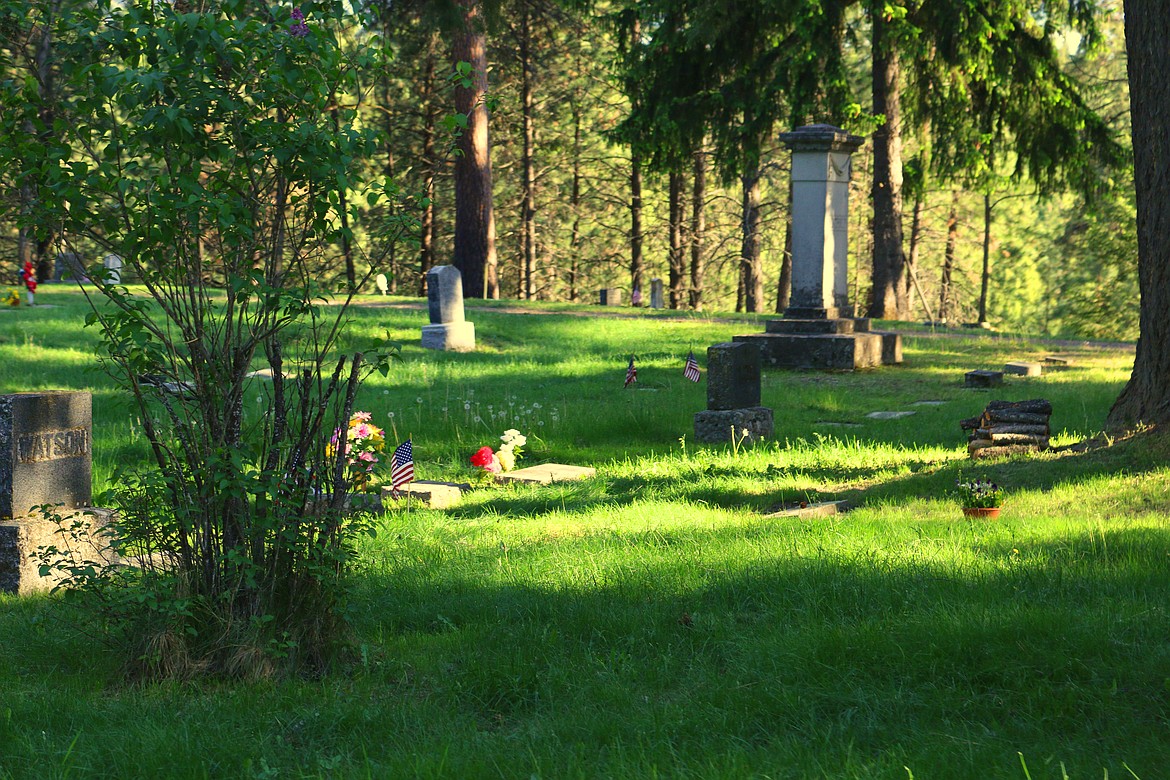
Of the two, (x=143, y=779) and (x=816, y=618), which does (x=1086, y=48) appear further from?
(x=143, y=779)

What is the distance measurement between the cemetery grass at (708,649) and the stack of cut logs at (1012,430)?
81 centimetres

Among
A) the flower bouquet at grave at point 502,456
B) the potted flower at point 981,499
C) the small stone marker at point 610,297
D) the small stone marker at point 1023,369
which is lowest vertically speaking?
the flower bouquet at grave at point 502,456

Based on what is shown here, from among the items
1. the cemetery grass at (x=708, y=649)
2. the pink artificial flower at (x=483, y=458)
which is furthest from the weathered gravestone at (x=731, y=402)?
the pink artificial flower at (x=483, y=458)

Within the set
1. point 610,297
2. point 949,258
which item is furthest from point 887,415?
point 949,258

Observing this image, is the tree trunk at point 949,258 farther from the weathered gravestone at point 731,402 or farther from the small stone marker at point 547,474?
the small stone marker at point 547,474

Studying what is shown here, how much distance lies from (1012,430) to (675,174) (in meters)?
28.2

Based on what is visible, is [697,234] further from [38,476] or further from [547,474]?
[38,476]

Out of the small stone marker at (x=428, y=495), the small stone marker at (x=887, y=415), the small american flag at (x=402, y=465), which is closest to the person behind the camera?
the small american flag at (x=402, y=465)

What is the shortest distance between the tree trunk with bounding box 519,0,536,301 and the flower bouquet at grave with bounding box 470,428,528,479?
2569 cm

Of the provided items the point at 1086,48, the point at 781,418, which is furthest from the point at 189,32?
the point at 1086,48

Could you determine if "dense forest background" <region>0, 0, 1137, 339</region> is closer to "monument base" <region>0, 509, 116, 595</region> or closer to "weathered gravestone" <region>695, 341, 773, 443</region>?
"weathered gravestone" <region>695, 341, 773, 443</region>

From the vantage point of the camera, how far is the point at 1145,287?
8164 millimetres

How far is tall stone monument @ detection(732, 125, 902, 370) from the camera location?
17297mm

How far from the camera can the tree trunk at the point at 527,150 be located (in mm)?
35906
